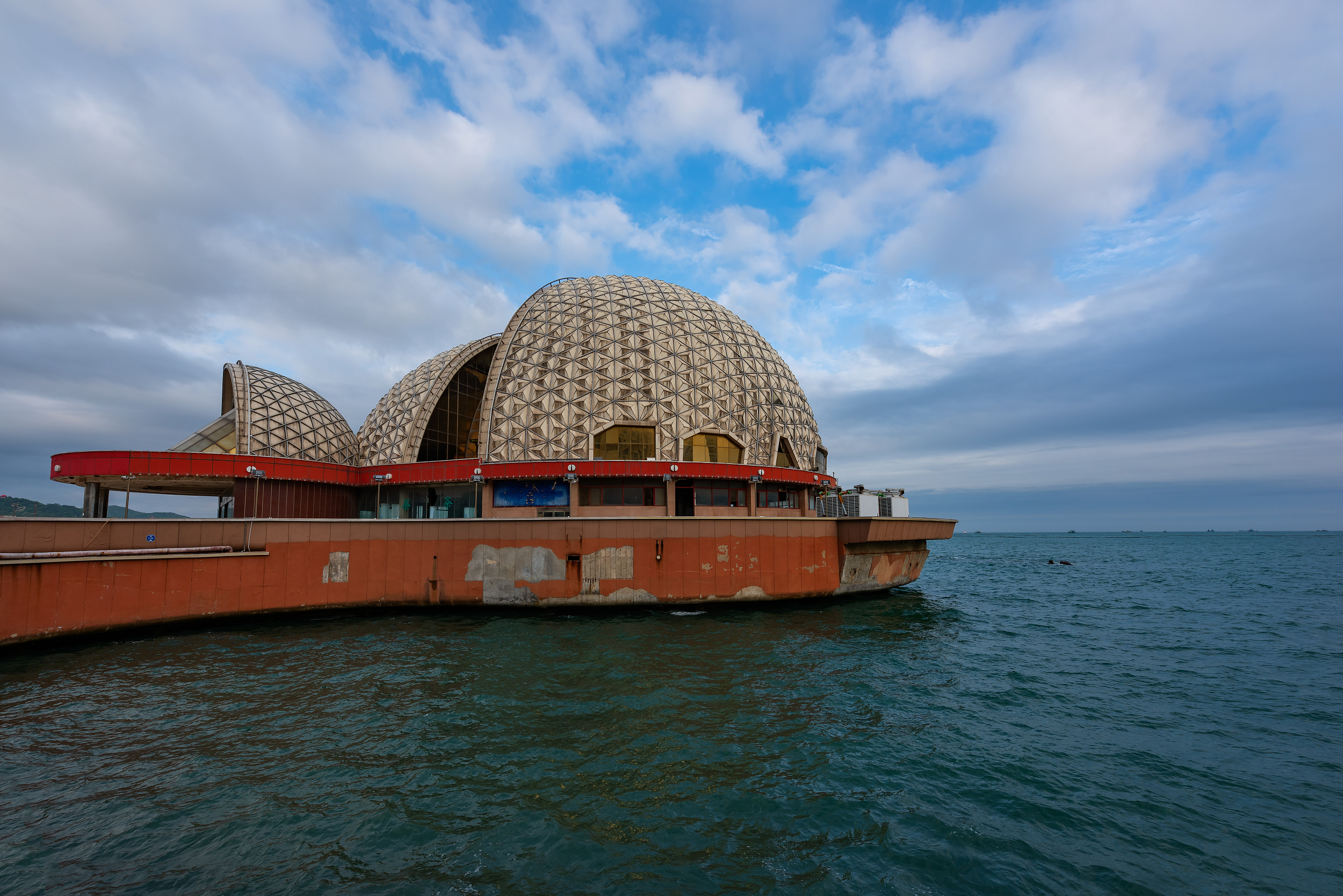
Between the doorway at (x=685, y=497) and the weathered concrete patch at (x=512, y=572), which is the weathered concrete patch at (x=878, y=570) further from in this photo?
the weathered concrete patch at (x=512, y=572)

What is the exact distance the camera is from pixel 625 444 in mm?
39344

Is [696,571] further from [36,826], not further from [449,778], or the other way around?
[36,826]

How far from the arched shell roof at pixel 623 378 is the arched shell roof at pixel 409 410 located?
19.1 ft

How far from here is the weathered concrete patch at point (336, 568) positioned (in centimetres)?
2983

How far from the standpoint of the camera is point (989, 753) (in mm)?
13297

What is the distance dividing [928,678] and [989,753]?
618 centimetres

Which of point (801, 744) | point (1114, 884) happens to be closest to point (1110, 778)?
point (1114, 884)

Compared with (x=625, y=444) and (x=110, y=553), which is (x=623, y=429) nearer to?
(x=625, y=444)

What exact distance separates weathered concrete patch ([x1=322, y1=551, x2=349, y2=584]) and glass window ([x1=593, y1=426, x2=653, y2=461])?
53.6 ft

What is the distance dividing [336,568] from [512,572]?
31.3 ft

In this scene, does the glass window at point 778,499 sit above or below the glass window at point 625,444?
below

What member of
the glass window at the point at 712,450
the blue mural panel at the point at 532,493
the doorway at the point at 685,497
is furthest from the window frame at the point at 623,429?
the blue mural panel at the point at 532,493

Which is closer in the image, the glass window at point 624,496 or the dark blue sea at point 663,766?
the dark blue sea at point 663,766

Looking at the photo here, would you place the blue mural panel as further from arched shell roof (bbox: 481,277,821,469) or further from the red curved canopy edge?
arched shell roof (bbox: 481,277,821,469)
